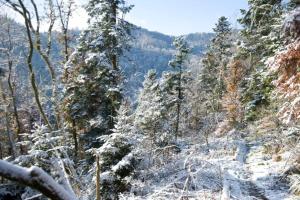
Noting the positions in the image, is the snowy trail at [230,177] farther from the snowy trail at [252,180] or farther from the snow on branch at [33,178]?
the snow on branch at [33,178]

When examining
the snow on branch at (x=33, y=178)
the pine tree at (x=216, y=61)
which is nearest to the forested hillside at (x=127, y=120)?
the snow on branch at (x=33, y=178)

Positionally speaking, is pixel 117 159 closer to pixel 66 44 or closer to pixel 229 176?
pixel 229 176

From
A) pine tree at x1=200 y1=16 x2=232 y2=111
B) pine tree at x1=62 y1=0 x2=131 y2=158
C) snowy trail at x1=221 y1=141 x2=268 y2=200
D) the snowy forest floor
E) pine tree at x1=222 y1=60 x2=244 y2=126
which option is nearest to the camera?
the snowy forest floor

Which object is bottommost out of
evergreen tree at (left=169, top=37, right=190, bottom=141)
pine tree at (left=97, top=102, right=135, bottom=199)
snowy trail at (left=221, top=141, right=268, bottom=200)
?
snowy trail at (left=221, top=141, right=268, bottom=200)

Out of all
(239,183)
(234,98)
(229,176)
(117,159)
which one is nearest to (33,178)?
(117,159)

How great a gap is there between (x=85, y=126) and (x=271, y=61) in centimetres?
1607

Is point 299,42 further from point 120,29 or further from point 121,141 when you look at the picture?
point 120,29

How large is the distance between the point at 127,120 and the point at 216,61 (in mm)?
33336

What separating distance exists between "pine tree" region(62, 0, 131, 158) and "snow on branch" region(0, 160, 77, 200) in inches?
699

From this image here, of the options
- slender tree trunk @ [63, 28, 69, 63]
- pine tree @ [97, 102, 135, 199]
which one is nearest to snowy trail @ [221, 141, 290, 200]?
pine tree @ [97, 102, 135, 199]

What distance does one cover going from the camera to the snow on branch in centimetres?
130

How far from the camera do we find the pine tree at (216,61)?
4331 centimetres

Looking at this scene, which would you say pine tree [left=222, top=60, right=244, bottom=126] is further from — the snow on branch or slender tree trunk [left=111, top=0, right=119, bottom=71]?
the snow on branch

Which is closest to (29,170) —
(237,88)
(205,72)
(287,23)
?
(287,23)
